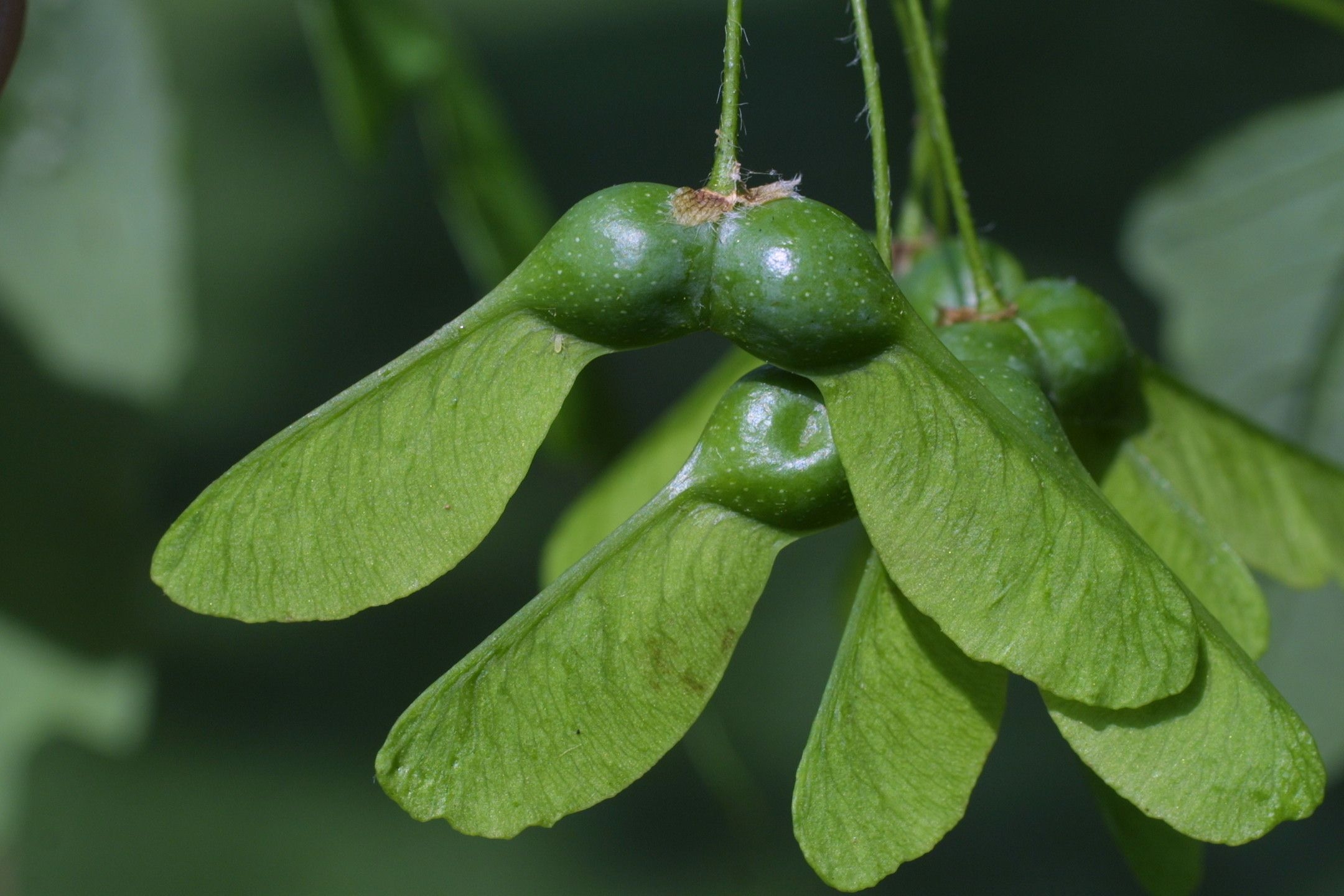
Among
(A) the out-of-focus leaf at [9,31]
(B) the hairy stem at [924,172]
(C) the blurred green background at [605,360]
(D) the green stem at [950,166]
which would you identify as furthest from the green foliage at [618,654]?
(C) the blurred green background at [605,360]

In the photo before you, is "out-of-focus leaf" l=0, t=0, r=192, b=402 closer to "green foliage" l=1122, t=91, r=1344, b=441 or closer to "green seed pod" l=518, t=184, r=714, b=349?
"green seed pod" l=518, t=184, r=714, b=349

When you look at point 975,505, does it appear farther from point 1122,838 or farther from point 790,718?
point 790,718

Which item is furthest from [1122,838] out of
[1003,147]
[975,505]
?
[1003,147]

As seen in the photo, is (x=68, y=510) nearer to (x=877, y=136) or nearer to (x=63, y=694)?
(x=63, y=694)

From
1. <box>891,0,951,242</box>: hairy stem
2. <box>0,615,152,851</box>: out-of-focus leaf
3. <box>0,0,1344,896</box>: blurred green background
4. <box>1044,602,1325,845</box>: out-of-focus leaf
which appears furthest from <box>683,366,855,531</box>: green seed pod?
<box>0,0,1344,896</box>: blurred green background

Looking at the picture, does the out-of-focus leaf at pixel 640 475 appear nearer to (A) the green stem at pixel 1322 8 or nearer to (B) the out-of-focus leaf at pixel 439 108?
(B) the out-of-focus leaf at pixel 439 108

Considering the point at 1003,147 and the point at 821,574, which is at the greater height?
the point at 1003,147
